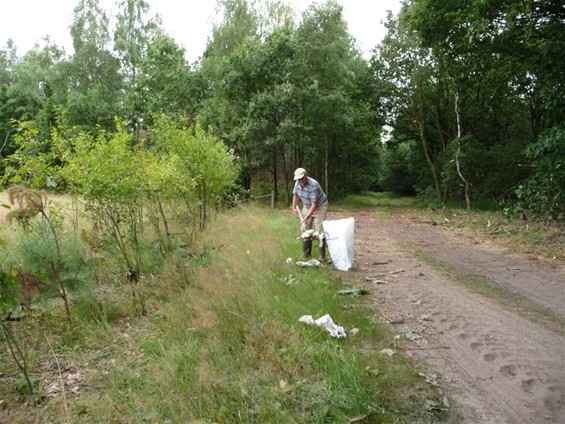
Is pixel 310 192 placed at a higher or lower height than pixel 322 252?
higher

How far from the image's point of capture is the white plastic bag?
7.37 m

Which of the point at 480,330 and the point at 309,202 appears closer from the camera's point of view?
the point at 480,330

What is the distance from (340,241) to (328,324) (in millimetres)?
2867

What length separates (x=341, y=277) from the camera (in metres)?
7.10

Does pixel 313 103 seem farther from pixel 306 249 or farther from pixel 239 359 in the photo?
pixel 239 359

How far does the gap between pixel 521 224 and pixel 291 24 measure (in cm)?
1783

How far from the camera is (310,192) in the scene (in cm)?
814

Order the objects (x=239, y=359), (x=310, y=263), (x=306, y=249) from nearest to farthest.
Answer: (x=239, y=359) < (x=310, y=263) < (x=306, y=249)

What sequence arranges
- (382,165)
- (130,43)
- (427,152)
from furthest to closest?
1. (382,165)
2. (130,43)
3. (427,152)

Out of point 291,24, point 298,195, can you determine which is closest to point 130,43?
point 291,24

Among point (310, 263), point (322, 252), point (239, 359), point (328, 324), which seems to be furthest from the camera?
point (322, 252)

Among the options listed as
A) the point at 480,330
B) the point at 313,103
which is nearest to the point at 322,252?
the point at 480,330

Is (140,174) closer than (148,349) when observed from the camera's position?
No

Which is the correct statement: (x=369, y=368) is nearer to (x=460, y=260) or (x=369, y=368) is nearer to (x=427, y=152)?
(x=460, y=260)
